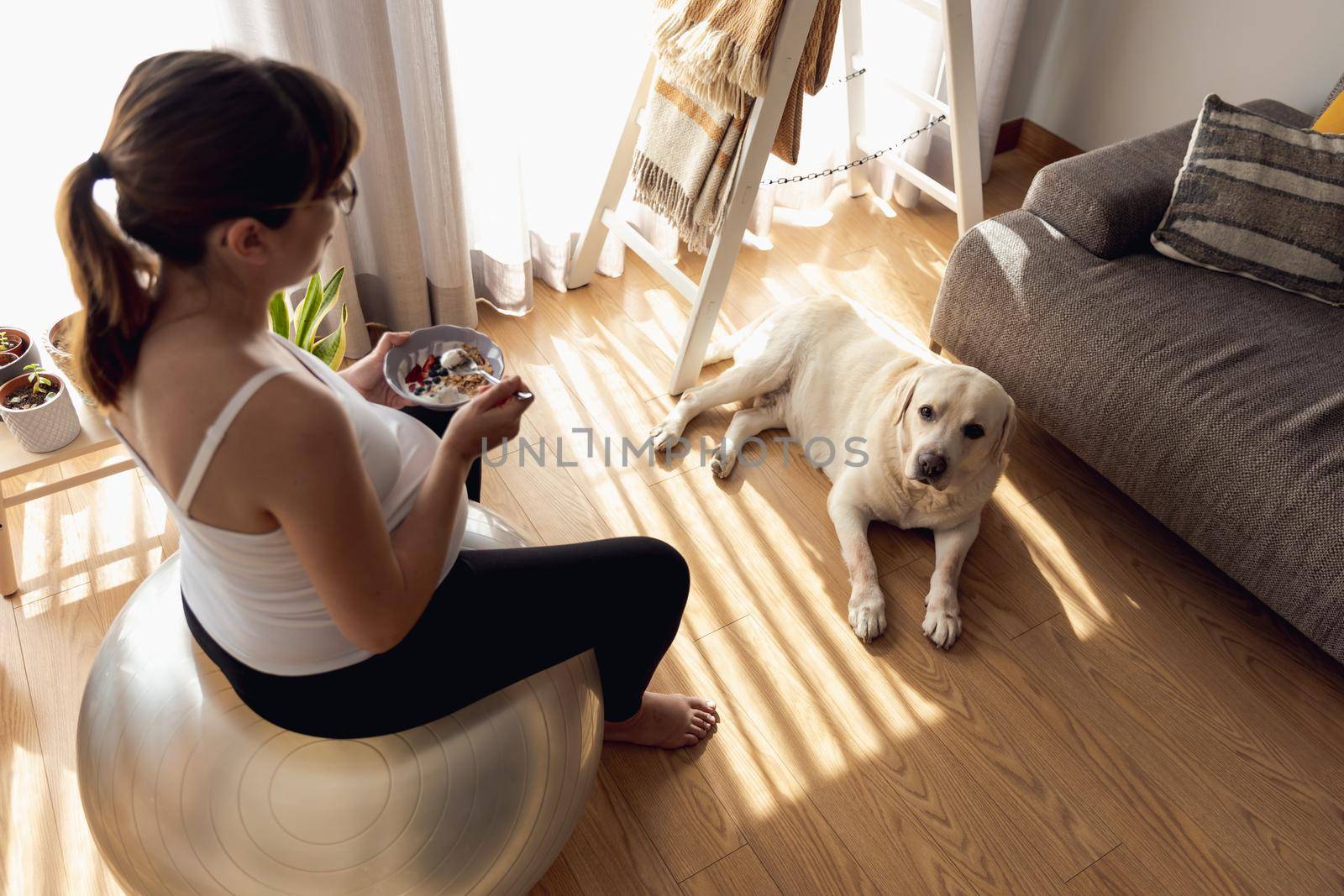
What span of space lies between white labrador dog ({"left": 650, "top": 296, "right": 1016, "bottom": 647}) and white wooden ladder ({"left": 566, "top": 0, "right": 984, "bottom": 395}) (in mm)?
149

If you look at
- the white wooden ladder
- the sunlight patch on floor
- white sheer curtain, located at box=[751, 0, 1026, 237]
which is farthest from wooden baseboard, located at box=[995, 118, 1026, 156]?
the sunlight patch on floor

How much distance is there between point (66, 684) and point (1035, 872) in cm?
156

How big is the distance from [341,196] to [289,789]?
645 millimetres

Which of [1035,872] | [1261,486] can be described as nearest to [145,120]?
[1035,872]

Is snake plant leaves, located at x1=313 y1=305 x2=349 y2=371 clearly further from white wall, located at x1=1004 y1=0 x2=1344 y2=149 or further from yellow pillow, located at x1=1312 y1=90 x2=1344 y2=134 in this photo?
white wall, located at x1=1004 y1=0 x2=1344 y2=149

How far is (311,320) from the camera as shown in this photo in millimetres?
1730

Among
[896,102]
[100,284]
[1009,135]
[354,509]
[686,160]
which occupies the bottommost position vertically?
[1009,135]

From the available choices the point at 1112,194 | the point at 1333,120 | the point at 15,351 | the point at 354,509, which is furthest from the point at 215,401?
the point at 1333,120

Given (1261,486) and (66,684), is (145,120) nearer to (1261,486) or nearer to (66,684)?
(66,684)

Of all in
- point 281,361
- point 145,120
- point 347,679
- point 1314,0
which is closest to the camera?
point 145,120

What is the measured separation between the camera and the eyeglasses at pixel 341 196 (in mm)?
831

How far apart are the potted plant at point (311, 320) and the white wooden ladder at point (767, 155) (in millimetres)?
749

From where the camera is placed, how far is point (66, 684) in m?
1.59

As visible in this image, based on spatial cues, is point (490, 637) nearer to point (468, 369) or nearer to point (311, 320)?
point (468, 369)
